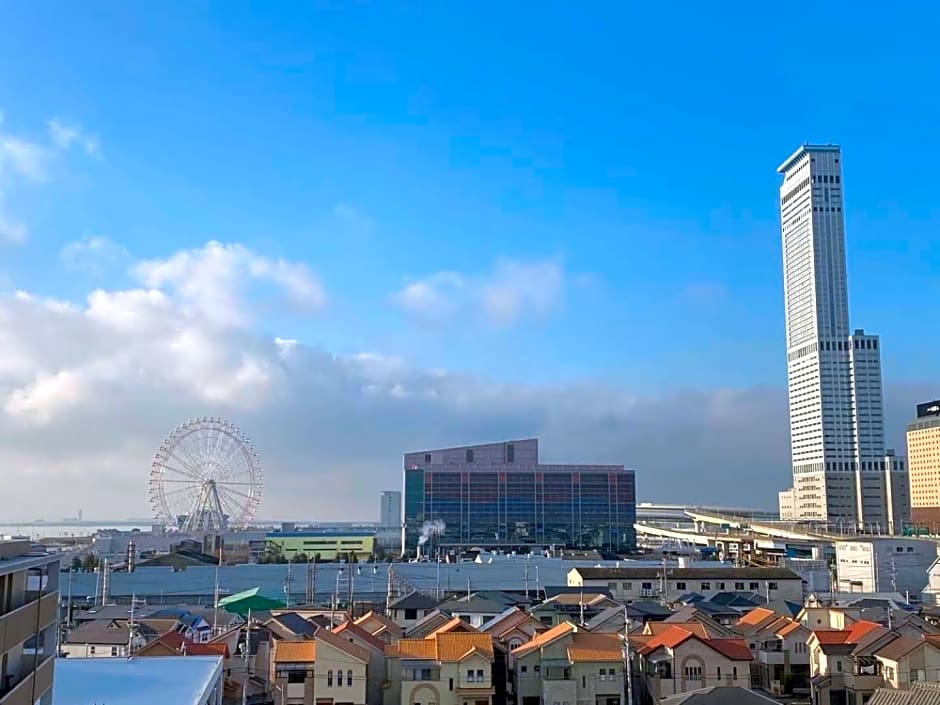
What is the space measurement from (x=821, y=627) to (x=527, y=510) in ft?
205

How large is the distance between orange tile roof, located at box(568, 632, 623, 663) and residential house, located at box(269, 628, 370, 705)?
5.08 meters

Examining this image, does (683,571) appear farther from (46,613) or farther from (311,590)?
(46,613)

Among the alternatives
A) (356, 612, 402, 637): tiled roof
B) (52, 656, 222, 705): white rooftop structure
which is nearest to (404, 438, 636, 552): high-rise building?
(356, 612, 402, 637): tiled roof

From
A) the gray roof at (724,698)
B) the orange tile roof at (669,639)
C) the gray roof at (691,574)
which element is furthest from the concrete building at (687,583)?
the gray roof at (724,698)

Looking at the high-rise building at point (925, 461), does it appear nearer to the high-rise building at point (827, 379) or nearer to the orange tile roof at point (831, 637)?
the high-rise building at point (827, 379)

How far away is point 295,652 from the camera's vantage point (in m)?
21.0

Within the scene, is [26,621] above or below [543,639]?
above

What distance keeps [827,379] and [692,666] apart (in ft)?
335

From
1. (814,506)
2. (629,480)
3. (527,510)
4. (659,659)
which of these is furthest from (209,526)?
(814,506)

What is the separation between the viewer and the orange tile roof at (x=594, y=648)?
2109cm

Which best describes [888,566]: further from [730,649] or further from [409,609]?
[730,649]

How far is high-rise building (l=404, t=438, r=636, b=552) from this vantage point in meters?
88.5

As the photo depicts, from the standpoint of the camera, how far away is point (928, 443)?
106188 millimetres

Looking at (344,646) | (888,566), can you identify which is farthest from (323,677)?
(888,566)
